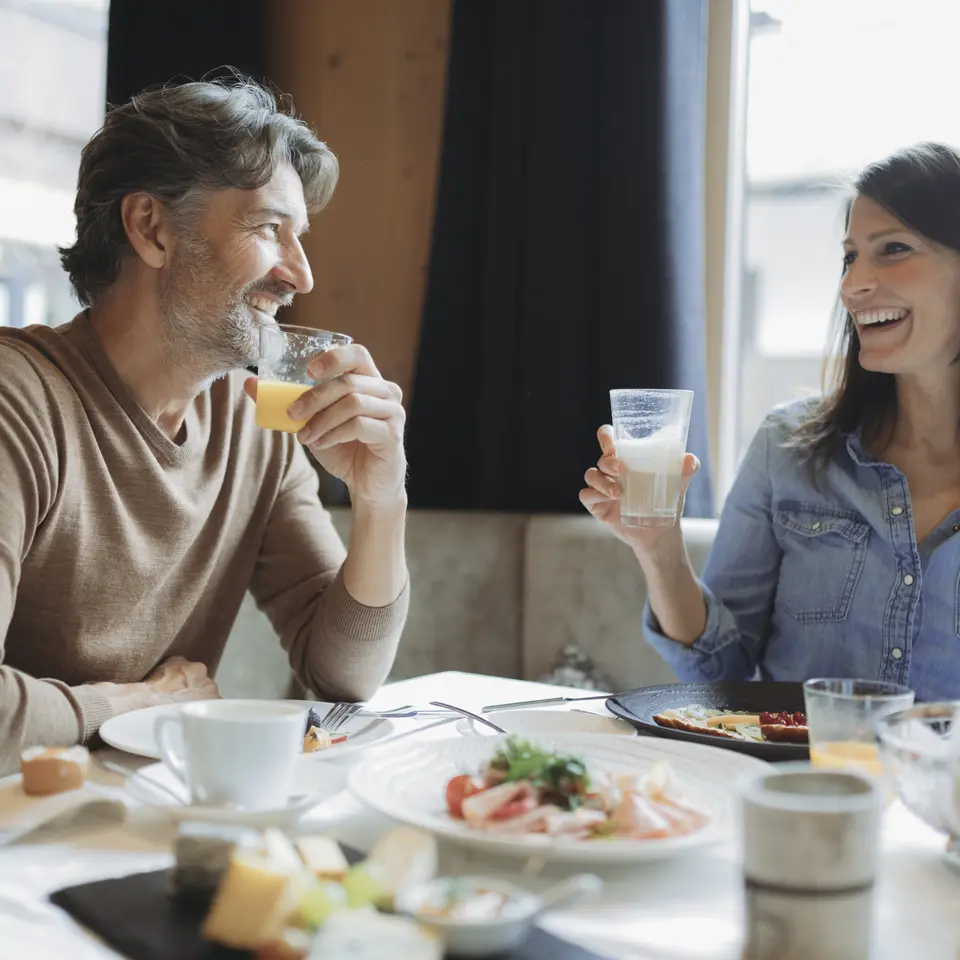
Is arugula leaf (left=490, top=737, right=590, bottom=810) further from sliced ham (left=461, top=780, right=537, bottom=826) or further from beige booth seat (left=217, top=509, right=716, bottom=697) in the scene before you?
beige booth seat (left=217, top=509, right=716, bottom=697)

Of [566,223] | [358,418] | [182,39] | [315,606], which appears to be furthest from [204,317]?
[182,39]

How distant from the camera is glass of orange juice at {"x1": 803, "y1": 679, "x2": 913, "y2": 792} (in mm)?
1015

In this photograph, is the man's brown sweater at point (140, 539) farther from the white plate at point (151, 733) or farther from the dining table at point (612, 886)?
the dining table at point (612, 886)

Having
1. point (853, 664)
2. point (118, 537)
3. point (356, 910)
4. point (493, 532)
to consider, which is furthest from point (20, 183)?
point (356, 910)

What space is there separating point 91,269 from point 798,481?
4.23ft

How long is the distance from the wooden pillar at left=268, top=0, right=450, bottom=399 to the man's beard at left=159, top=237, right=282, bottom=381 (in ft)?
5.55

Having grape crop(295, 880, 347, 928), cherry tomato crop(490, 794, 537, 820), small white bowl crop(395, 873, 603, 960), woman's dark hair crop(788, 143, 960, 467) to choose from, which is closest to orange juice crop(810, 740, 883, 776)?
cherry tomato crop(490, 794, 537, 820)

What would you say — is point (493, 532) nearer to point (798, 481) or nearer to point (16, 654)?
point (798, 481)

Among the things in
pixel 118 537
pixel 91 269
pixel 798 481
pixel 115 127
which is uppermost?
pixel 115 127

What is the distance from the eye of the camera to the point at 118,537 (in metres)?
1.62

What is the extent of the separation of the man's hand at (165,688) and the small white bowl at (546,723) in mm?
391

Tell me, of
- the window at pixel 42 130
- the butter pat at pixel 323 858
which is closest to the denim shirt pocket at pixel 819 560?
the butter pat at pixel 323 858

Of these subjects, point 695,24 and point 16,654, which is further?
point 695,24

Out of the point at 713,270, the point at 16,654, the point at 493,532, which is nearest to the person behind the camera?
the point at 16,654
